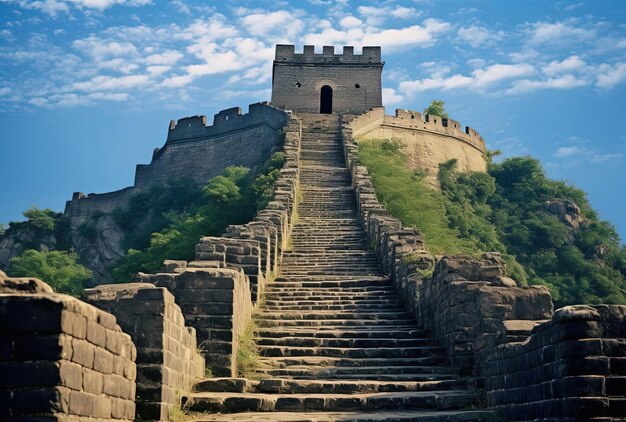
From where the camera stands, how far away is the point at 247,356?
10.7 meters

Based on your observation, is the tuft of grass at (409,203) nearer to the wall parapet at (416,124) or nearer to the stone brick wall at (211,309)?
the wall parapet at (416,124)

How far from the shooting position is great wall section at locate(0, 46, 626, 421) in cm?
550

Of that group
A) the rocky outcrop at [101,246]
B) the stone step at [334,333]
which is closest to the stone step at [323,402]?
the stone step at [334,333]

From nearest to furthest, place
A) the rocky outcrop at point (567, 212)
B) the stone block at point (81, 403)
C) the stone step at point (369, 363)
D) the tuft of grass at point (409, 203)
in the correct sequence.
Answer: the stone block at point (81, 403) < the stone step at point (369, 363) < the tuft of grass at point (409, 203) < the rocky outcrop at point (567, 212)

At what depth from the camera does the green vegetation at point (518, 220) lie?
27594 mm

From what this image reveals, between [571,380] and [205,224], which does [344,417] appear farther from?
[205,224]

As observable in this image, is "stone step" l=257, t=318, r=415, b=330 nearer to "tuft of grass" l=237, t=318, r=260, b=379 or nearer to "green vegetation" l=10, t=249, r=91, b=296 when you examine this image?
"tuft of grass" l=237, t=318, r=260, b=379

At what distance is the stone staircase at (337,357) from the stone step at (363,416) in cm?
1

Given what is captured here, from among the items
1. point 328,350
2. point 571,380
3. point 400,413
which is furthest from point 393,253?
point 571,380

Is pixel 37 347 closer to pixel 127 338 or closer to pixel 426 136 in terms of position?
pixel 127 338

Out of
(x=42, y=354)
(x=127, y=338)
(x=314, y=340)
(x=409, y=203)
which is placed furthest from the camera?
(x=409, y=203)

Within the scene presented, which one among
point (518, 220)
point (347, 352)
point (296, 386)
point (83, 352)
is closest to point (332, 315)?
point (347, 352)

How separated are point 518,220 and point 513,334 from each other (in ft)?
99.1

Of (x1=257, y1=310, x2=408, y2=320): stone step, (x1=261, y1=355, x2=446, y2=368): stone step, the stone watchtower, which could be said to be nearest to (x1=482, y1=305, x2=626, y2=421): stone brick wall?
(x1=261, y1=355, x2=446, y2=368): stone step
